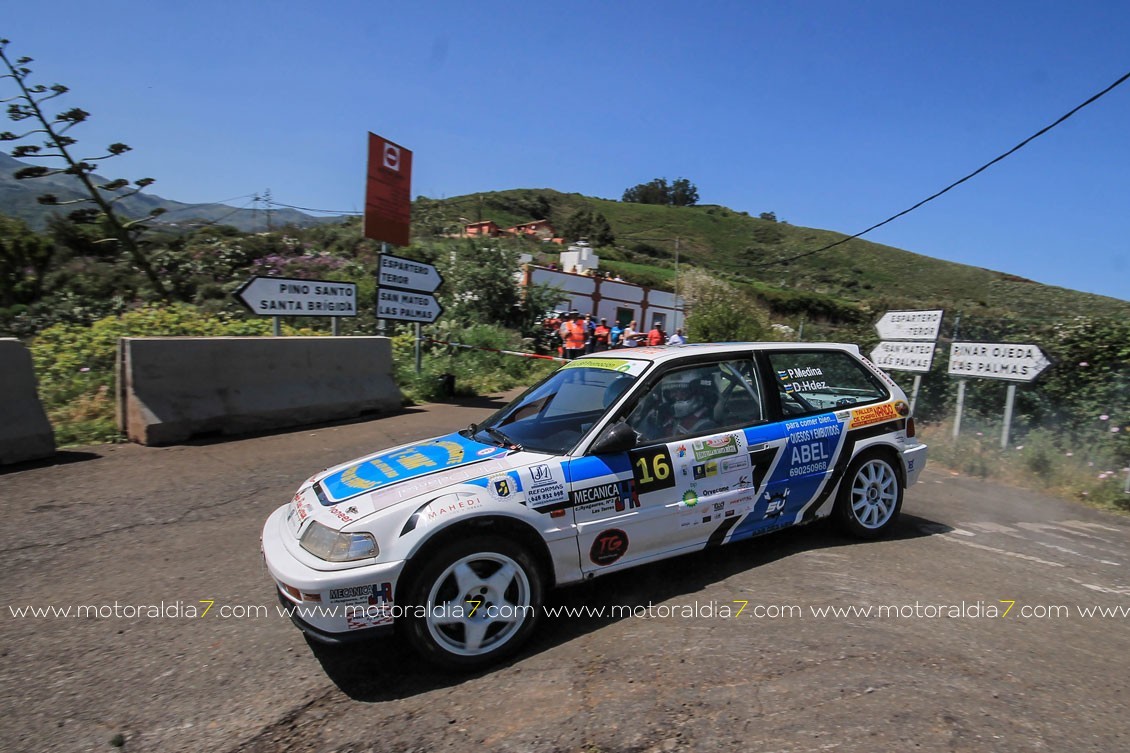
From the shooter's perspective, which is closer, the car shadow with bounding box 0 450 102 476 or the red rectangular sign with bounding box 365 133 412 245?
the car shadow with bounding box 0 450 102 476

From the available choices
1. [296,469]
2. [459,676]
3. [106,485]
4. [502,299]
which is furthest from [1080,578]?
[502,299]

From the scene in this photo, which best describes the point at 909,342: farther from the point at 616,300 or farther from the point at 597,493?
the point at 616,300

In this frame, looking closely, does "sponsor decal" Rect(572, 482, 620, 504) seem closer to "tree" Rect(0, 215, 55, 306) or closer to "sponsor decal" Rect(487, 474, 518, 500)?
"sponsor decal" Rect(487, 474, 518, 500)

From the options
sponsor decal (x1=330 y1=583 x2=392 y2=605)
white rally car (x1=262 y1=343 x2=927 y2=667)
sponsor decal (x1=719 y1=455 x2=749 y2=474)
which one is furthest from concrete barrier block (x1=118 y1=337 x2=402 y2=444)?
sponsor decal (x1=719 y1=455 x2=749 y2=474)

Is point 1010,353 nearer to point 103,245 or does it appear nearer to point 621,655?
point 621,655

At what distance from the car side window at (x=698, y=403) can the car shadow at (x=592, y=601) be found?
2.80 feet

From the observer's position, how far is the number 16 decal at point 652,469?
388 centimetres

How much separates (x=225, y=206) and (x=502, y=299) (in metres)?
16.5

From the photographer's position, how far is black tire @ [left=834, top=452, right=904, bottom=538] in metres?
4.94

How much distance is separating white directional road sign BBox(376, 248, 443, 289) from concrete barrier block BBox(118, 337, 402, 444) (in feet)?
6.07

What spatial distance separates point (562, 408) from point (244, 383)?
20.6 ft

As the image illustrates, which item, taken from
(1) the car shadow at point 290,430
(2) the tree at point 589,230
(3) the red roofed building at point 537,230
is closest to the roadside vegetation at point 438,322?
(1) the car shadow at point 290,430

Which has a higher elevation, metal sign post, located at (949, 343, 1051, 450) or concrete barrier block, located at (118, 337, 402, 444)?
metal sign post, located at (949, 343, 1051, 450)

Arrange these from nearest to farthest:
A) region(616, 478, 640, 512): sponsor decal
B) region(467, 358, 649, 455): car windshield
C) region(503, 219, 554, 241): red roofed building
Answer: region(616, 478, 640, 512): sponsor decal
region(467, 358, 649, 455): car windshield
region(503, 219, 554, 241): red roofed building
